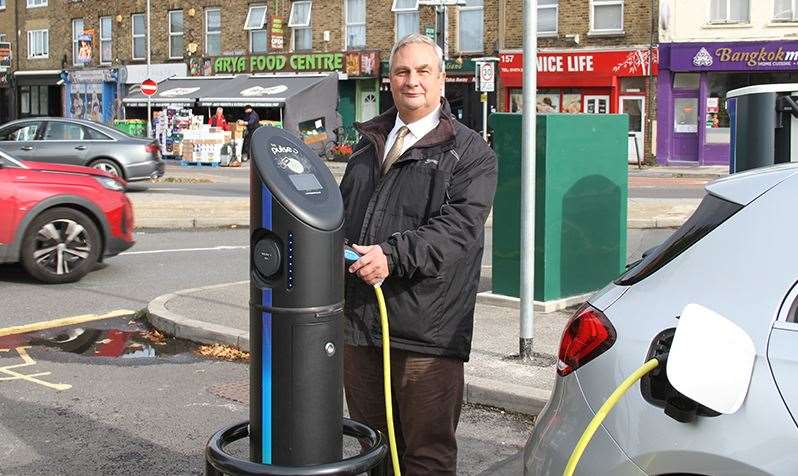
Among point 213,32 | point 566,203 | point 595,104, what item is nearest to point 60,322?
point 566,203

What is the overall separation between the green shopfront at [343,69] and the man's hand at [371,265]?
3166cm

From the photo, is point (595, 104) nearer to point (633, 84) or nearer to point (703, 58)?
point (633, 84)

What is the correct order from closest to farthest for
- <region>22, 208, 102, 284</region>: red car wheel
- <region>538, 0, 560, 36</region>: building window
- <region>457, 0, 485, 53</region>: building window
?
1. <region>22, 208, 102, 284</region>: red car wheel
2. <region>538, 0, 560, 36</region>: building window
3. <region>457, 0, 485, 53</region>: building window

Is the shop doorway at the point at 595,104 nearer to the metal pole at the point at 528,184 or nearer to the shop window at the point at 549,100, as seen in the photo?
the shop window at the point at 549,100

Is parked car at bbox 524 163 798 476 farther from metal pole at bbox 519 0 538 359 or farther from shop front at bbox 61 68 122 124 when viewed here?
shop front at bbox 61 68 122 124

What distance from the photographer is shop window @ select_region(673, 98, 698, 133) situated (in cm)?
2977

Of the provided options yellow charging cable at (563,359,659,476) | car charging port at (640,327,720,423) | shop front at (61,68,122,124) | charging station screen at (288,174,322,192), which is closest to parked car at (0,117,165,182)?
charging station screen at (288,174,322,192)

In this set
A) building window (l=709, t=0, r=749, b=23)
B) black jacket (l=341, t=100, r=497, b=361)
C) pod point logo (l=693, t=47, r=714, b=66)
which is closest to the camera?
black jacket (l=341, t=100, r=497, b=361)

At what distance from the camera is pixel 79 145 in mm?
20484

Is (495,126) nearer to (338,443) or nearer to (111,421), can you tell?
(111,421)

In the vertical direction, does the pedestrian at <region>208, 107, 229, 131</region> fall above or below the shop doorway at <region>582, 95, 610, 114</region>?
below

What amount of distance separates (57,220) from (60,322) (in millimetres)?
1926

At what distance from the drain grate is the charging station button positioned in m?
3.24

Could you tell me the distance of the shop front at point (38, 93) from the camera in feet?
156
